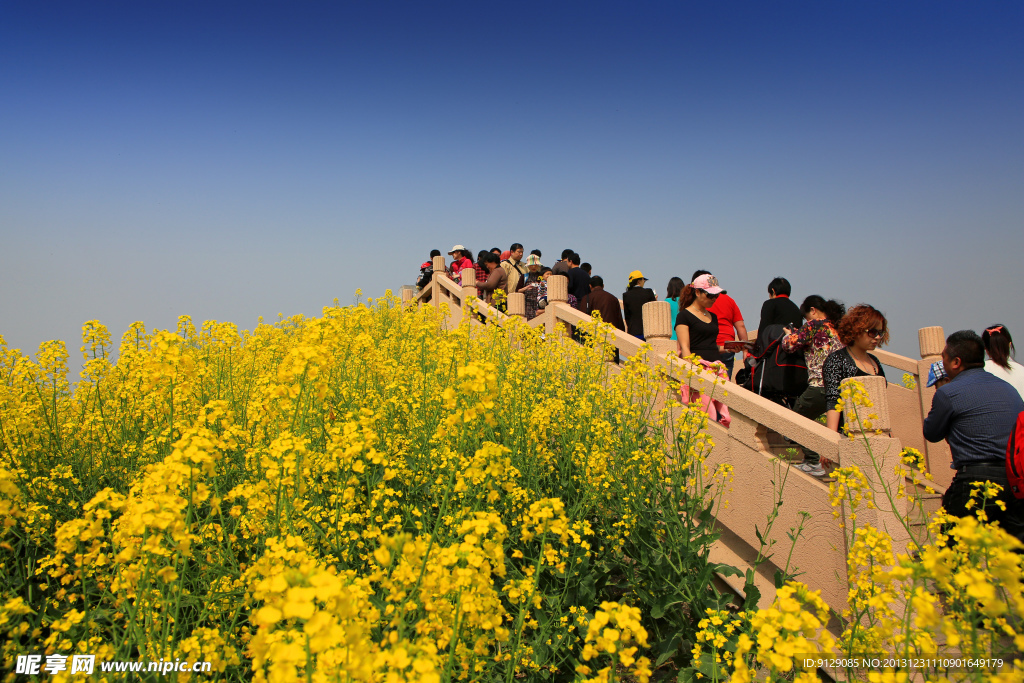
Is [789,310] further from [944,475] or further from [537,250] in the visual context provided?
[537,250]

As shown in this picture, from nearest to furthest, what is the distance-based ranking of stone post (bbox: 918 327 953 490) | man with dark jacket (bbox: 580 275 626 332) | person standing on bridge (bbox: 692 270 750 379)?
stone post (bbox: 918 327 953 490) → person standing on bridge (bbox: 692 270 750 379) → man with dark jacket (bbox: 580 275 626 332)

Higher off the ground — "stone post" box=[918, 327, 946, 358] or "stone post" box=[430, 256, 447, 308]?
"stone post" box=[430, 256, 447, 308]

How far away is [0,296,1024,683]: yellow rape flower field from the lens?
146 centimetres

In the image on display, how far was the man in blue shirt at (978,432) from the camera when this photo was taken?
3023 millimetres

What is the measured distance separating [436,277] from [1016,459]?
9.43 metres

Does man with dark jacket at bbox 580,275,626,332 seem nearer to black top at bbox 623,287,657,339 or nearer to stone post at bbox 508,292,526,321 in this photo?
black top at bbox 623,287,657,339

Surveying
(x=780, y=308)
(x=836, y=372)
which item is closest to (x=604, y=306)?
(x=780, y=308)

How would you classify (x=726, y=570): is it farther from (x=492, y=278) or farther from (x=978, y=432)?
(x=492, y=278)

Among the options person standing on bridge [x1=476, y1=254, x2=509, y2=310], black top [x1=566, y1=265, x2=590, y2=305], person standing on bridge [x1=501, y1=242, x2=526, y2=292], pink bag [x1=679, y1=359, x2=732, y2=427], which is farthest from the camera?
person standing on bridge [x1=501, y1=242, x2=526, y2=292]

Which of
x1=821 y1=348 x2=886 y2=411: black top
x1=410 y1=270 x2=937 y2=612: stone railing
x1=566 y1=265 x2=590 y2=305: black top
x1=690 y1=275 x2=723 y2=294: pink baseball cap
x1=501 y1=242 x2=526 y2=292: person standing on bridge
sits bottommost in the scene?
x1=410 y1=270 x2=937 y2=612: stone railing

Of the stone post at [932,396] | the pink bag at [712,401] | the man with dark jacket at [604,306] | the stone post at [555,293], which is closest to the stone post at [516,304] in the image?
the stone post at [555,293]

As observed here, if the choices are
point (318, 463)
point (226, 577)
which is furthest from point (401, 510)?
point (226, 577)

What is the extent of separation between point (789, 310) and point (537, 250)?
18.8 ft

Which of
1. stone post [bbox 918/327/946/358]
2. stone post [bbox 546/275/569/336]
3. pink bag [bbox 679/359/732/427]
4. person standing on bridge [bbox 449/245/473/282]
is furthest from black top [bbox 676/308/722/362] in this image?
person standing on bridge [bbox 449/245/473/282]
